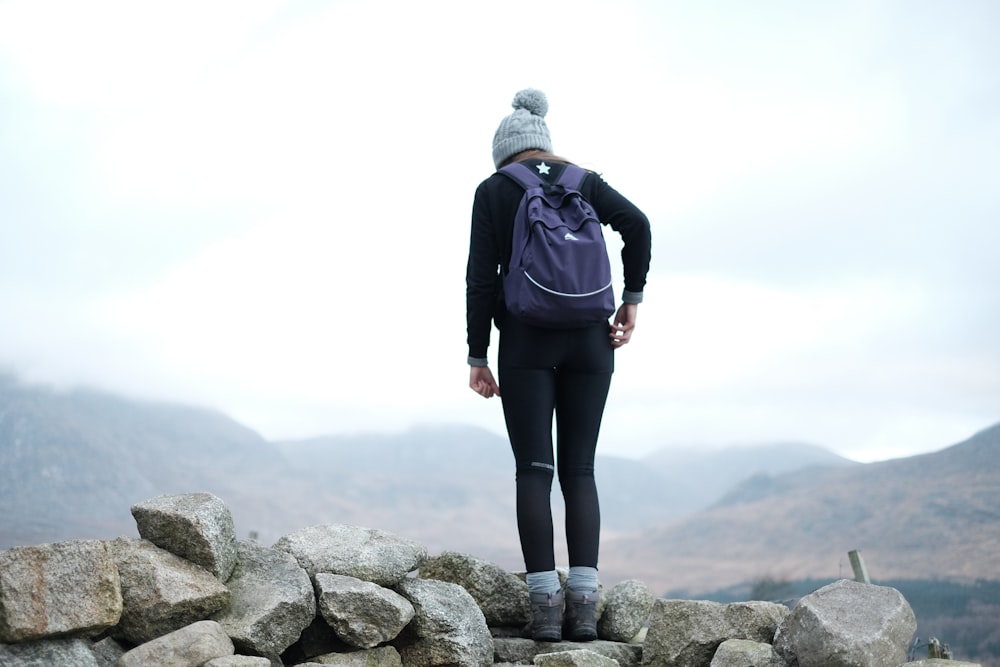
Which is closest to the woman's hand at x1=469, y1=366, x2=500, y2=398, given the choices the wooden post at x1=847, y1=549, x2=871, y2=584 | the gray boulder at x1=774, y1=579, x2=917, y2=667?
the gray boulder at x1=774, y1=579, x2=917, y2=667

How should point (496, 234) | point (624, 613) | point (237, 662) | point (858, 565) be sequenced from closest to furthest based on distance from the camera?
point (237, 662) → point (496, 234) → point (624, 613) → point (858, 565)

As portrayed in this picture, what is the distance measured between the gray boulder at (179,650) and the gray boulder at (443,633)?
0.98 meters

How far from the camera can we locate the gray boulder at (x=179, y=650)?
372 centimetres

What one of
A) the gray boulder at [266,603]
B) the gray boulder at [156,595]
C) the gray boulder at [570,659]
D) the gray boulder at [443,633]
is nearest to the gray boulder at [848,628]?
the gray boulder at [570,659]

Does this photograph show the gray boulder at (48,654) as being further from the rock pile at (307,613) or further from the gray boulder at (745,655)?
the gray boulder at (745,655)

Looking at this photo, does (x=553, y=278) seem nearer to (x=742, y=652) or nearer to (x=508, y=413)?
(x=508, y=413)

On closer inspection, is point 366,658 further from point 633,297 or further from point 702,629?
point 633,297

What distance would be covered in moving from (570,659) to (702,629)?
93 cm

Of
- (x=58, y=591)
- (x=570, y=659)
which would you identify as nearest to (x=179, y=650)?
(x=58, y=591)

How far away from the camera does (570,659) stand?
163 inches

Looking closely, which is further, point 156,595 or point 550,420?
point 550,420

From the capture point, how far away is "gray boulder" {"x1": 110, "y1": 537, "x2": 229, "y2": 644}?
4.06 meters

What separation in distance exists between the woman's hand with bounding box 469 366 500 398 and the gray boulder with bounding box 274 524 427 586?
857 millimetres

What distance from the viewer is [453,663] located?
4512mm
